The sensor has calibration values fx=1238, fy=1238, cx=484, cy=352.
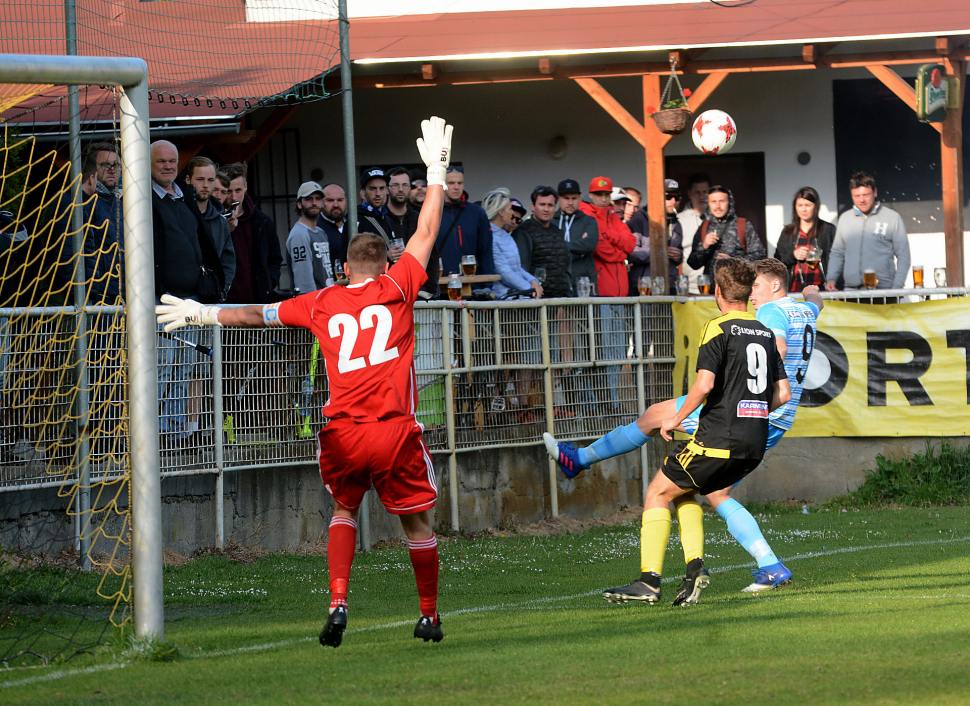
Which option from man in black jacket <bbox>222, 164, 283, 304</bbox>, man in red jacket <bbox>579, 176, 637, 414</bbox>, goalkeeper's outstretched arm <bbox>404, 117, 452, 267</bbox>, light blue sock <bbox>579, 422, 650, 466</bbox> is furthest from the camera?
man in red jacket <bbox>579, 176, 637, 414</bbox>

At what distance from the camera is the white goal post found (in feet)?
18.7

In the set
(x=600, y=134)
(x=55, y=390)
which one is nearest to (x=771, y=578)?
(x=55, y=390)

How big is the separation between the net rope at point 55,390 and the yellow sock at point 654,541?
3371mm

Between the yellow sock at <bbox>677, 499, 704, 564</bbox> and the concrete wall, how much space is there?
142 inches

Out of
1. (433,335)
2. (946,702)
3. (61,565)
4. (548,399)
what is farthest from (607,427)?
(946,702)

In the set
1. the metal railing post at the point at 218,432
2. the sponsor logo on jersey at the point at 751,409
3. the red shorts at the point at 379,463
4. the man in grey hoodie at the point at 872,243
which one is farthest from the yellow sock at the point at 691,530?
the man in grey hoodie at the point at 872,243

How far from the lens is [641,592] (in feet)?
23.5

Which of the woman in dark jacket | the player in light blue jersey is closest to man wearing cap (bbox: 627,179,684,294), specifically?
the woman in dark jacket

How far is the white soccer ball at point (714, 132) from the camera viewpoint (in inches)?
539

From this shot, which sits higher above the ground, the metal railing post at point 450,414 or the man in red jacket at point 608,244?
the man in red jacket at point 608,244

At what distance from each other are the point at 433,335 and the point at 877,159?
31.3 feet

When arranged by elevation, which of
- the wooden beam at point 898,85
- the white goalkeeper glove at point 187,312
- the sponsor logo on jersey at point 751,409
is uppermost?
the wooden beam at point 898,85

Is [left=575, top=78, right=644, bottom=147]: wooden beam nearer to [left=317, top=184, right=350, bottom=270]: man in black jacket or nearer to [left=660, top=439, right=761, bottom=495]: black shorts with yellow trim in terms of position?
[left=317, top=184, right=350, bottom=270]: man in black jacket

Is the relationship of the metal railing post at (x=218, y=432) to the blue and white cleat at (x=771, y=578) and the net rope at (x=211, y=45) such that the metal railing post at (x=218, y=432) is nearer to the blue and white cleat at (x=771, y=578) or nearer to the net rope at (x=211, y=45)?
the net rope at (x=211, y=45)
